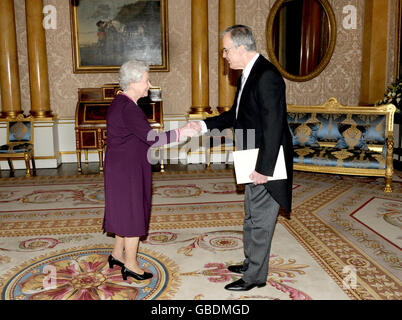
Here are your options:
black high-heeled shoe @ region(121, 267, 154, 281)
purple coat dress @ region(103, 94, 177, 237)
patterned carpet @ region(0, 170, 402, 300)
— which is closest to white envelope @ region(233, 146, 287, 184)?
purple coat dress @ region(103, 94, 177, 237)

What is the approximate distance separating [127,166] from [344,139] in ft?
13.6

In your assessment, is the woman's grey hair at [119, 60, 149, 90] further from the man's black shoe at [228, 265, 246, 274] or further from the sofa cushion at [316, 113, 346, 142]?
the sofa cushion at [316, 113, 346, 142]

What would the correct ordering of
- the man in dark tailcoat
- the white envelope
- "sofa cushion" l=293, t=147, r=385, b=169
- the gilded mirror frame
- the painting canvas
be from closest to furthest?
1. the man in dark tailcoat
2. the white envelope
3. "sofa cushion" l=293, t=147, r=385, b=169
4. the painting canvas
5. the gilded mirror frame

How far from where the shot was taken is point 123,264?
297 centimetres

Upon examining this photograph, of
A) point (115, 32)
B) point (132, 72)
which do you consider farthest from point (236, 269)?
point (115, 32)

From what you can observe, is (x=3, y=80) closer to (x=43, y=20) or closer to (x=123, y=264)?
(x=43, y=20)

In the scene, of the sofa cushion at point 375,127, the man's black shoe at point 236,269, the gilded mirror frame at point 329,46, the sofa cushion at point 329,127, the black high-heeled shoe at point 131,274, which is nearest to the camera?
the black high-heeled shoe at point 131,274

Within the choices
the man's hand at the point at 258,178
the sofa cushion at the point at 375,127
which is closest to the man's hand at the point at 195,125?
the man's hand at the point at 258,178

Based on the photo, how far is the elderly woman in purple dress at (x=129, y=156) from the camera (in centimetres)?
253

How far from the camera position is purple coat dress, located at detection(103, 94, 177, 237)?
2.54 metres

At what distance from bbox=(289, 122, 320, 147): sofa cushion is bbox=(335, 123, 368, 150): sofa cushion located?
335 mm

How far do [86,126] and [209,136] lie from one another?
2.09m

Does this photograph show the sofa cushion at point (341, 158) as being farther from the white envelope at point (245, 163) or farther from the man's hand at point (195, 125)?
the white envelope at point (245, 163)

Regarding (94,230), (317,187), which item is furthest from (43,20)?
(317,187)
